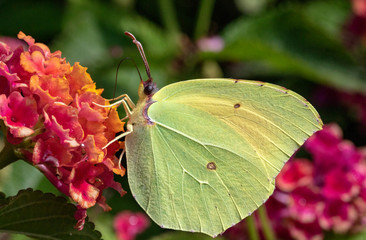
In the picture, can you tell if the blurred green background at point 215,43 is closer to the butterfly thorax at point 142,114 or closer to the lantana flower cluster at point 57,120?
the butterfly thorax at point 142,114

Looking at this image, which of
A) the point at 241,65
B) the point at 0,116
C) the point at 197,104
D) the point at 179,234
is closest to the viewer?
the point at 0,116

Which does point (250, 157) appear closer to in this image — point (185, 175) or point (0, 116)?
point (185, 175)

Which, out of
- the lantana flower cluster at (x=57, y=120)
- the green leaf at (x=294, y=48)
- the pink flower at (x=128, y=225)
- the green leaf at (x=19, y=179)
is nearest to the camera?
the lantana flower cluster at (x=57, y=120)

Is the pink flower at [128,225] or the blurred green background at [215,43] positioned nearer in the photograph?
the pink flower at [128,225]

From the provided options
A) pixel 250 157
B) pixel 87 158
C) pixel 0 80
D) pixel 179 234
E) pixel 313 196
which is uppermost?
pixel 0 80

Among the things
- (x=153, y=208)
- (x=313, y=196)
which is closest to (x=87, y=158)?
(x=153, y=208)

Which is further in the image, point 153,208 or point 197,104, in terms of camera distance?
point 197,104

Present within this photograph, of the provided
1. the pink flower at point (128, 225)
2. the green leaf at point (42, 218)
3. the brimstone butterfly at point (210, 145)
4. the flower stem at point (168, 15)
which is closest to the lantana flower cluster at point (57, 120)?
the green leaf at point (42, 218)

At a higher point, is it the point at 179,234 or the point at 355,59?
the point at 355,59
